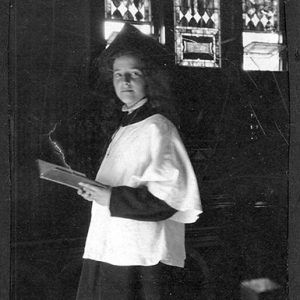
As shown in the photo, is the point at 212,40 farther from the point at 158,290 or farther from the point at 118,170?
the point at 158,290

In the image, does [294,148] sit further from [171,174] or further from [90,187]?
[90,187]

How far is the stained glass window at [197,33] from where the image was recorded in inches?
43.0

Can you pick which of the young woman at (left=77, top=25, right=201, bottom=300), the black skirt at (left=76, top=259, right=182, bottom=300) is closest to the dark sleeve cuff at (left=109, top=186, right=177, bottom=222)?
the young woman at (left=77, top=25, right=201, bottom=300)

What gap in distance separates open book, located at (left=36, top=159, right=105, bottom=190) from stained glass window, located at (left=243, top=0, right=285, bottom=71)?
48 cm

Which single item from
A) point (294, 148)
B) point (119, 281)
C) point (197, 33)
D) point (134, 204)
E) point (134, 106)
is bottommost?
point (119, 281)

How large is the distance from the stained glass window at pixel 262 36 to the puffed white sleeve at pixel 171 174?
0.93ft

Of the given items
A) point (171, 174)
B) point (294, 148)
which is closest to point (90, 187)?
point (171, 174)

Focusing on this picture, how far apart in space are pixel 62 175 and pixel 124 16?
380 millimetres

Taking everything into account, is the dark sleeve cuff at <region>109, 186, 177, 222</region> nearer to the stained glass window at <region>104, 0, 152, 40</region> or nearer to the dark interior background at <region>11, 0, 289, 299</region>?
the dark interior background at <region>11, 0, 289, 299</region>

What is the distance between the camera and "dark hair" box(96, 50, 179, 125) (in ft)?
3.36

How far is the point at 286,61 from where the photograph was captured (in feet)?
3.98

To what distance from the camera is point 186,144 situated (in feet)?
3.50

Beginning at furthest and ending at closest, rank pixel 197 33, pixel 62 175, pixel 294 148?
pixel 294 148
pixel 197 33
pixel 62 175

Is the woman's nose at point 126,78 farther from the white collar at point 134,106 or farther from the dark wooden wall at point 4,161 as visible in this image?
the dark wooden wall at point 4,161
